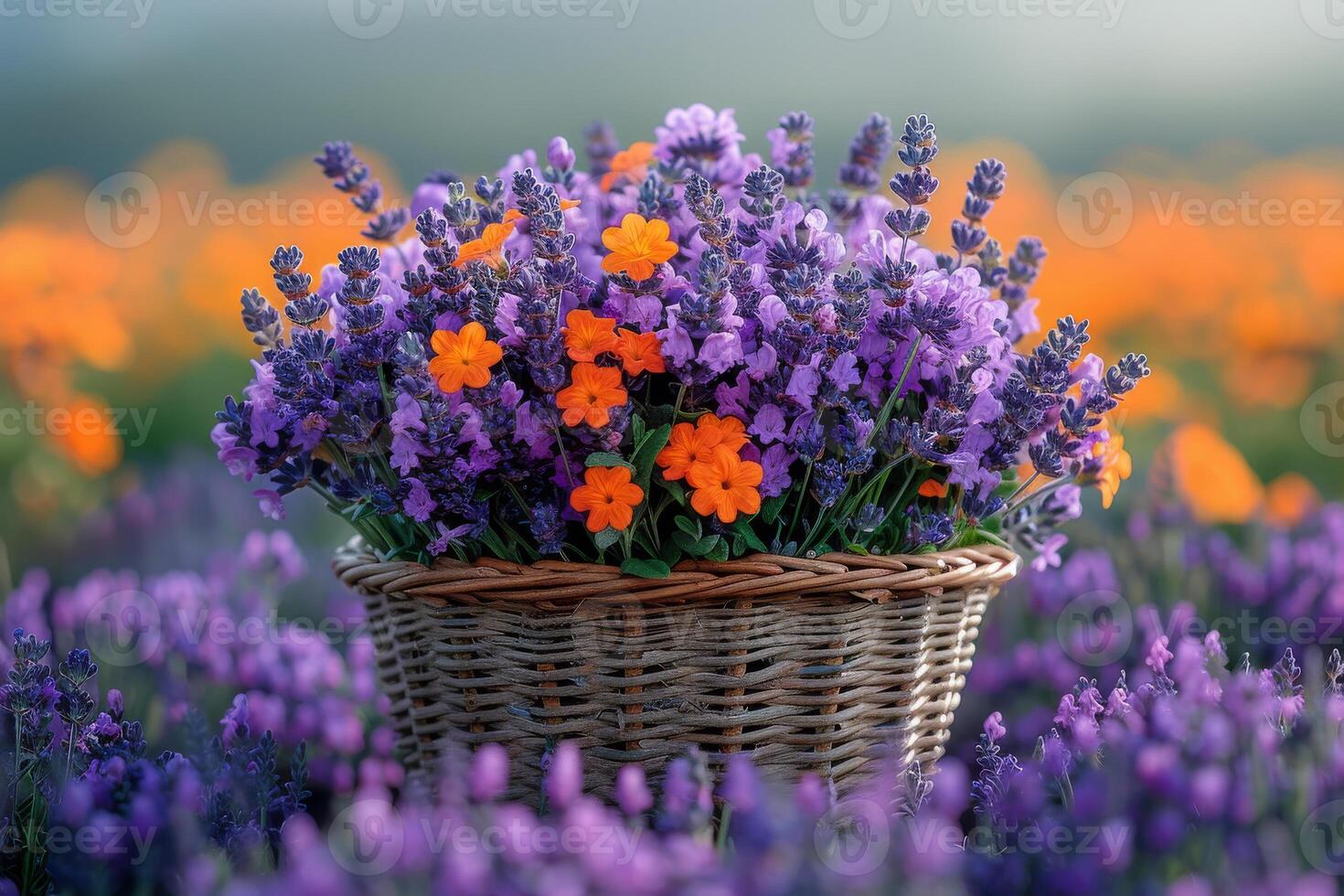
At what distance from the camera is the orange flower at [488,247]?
1.43m

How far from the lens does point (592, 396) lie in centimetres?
135

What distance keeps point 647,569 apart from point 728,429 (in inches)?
7.6

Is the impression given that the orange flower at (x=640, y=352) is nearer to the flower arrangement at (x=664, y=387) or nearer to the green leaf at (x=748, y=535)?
the flower arrangement at (x=664, y=387)

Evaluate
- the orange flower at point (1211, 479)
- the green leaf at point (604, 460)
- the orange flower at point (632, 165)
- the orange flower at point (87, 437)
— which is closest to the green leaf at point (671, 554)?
Result: the green leaf at point (604, 460)

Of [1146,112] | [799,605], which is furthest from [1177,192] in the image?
[799,605]

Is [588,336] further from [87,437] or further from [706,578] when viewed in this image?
[87,437]

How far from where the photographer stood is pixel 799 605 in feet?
4.79

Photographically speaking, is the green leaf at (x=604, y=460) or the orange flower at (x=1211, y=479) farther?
the orange flower at (x=1211, y=479)

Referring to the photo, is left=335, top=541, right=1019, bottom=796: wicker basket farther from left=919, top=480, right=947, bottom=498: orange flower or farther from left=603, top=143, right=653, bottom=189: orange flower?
left=603, top=143, right=653, bottom=189: orange flower

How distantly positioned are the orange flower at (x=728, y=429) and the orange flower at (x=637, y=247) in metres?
0.19

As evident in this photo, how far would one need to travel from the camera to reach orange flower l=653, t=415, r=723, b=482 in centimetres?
136

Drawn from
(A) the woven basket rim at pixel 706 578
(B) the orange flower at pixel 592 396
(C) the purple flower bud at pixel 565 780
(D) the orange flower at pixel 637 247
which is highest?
(D) the orange flower at pixel 637 247

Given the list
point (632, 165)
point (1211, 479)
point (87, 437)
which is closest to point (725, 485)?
point (632, 165)

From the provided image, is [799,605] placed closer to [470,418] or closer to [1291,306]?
[470,418]
